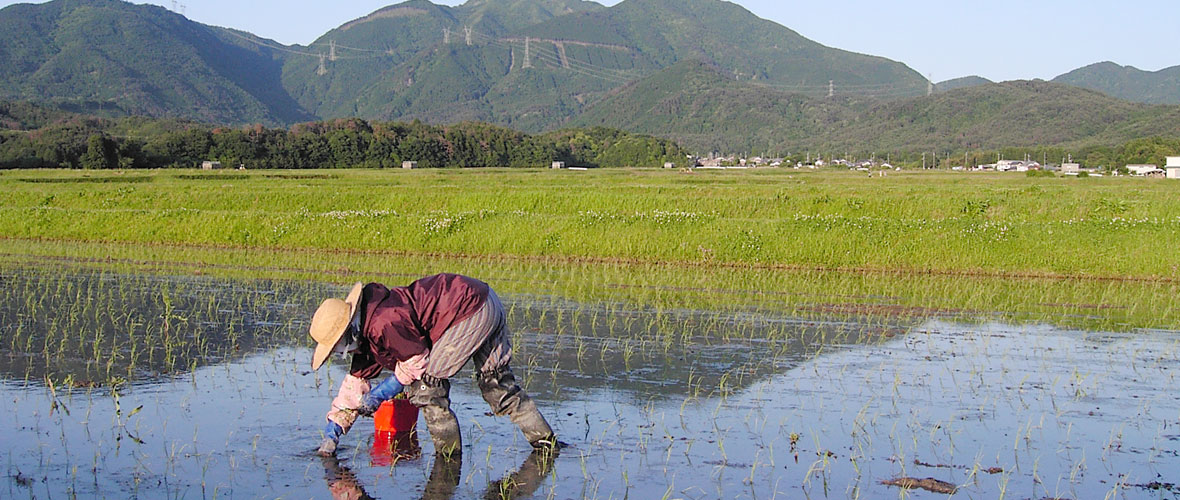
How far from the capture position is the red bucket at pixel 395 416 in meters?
7.13

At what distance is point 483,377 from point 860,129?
574 ft

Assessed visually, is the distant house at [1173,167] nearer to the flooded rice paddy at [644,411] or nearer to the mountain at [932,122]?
the flooded rice paddy at [644,411]

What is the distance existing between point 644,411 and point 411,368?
2189mm

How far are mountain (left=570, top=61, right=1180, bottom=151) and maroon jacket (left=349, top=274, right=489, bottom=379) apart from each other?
137 m

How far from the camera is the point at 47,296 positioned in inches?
530

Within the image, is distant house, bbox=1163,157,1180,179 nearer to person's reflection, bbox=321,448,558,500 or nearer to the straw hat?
person's reflection, bbox=321,448,558,500

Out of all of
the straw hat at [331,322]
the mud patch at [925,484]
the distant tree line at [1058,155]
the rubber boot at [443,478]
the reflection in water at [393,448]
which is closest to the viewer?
the straw hat at [331,322]

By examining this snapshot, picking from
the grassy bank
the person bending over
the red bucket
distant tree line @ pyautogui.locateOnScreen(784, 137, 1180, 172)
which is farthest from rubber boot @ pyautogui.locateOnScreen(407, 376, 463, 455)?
distant tree line @ pyautogui.locateOnScreen(784, 137, 1180, 172)

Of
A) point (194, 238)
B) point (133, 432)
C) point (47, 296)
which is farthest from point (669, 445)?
point (194, 238)

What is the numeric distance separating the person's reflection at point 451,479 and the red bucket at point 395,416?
16.9 inches

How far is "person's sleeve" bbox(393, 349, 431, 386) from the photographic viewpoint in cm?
647

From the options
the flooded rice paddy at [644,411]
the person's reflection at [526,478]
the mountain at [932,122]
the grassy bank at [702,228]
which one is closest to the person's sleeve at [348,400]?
the flooded rice paddy at [644,411]

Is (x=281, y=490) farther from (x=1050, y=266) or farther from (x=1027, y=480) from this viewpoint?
(x=1050, y=266)

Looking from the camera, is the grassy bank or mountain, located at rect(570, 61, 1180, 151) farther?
mountain, located at rect(570, 61, 1180, 151)
